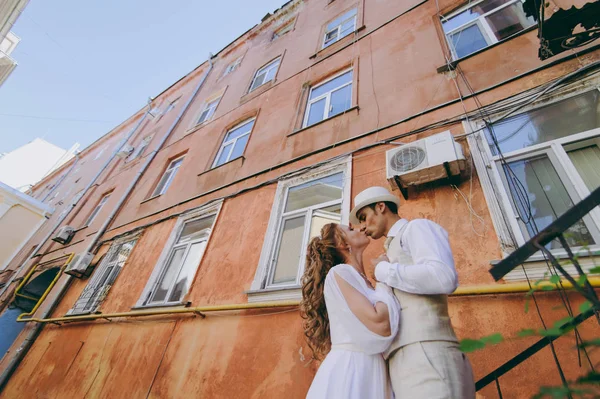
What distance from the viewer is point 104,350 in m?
5.27

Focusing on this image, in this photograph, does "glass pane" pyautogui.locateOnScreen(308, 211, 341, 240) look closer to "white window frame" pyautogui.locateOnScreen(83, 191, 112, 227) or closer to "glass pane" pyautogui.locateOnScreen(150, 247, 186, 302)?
"glass pane" pyautogui.locateOnScreen(150, 247, 186, 302)

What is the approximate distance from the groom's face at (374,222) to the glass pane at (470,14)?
16.8ft

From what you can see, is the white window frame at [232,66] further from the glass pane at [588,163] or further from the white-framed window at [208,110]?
the glass pane at [588,163]

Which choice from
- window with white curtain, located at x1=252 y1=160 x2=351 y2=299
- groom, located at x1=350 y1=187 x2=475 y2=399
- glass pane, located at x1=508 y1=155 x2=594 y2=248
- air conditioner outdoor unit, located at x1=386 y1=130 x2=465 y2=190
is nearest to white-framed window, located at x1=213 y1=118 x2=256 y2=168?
window with white curtain, located at x1=252 y1=160 x2=351 y2=299

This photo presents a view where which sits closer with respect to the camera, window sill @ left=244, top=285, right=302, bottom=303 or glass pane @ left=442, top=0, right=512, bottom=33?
window sill @ left=244, top=285, right=302, bottom=303

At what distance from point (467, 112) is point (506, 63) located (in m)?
1.00

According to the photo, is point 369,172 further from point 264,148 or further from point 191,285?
point 191,285

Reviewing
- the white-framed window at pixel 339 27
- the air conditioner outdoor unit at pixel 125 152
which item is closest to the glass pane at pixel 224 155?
the white-framed window at pixel 339 27

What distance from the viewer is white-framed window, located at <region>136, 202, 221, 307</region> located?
5340 mm

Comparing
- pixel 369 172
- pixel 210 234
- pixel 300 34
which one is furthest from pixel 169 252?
pixel 300 34

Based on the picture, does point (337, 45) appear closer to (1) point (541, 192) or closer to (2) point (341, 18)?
(2) point (341, 18)

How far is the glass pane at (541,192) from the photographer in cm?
279

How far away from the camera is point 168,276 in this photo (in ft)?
19.0

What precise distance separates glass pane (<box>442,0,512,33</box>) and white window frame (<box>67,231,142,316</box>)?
881cm
